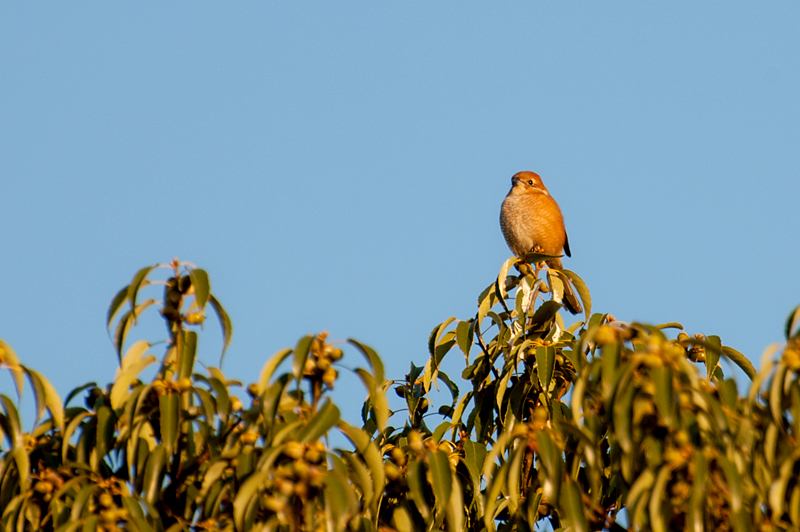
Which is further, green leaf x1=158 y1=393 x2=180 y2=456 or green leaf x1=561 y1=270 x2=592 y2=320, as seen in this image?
green leaf x1=561 y1=270 x2=592 y2=320

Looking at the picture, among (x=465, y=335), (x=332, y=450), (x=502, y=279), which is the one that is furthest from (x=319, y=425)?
(x=502, y=279)

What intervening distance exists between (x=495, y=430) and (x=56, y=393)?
204 cm

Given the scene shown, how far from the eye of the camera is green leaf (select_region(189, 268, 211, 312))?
104 inches

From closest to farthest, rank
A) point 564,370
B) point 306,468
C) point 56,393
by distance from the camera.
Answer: point 306,468 → point 56,393 → point 564,370

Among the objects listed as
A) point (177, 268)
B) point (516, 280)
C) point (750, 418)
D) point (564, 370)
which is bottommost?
point (750, 418)

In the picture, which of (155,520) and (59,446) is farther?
(59,446)

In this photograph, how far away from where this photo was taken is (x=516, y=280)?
501 cm

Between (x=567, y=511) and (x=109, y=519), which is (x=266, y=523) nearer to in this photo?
(x=109, y=519)

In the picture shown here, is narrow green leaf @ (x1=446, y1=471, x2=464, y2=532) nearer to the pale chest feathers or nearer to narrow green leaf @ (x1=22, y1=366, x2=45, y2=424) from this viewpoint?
narrow green leaf @ (x1=22, y1=366, x2=45, y2=424)

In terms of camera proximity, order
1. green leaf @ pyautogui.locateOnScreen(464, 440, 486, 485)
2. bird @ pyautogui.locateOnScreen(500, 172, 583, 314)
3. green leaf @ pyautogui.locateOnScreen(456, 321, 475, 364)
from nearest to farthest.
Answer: green leaf @ pyautogui.locateOnScreen(464, 440, 486, 485) → green leaf @ pyautogui.locateOnScreen(456, 321, 475, 364) → bird @ pyautogui.locateOnScreen(500, 172, 583, 314)

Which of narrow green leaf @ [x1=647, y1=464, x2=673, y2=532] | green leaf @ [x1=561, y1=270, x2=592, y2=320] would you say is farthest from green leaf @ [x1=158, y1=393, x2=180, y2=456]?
green leaf @ [x1=561, y1=270, x2=592, y2=320]

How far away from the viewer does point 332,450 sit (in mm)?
2557

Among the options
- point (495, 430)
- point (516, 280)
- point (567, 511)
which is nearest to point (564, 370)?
point (495, 430)

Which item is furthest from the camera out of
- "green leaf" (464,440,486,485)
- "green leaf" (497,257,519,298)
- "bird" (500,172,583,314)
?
"bird" (500,172,583,314)
